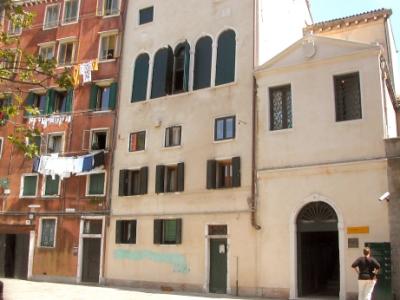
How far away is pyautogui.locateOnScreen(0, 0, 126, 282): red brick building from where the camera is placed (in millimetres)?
23797

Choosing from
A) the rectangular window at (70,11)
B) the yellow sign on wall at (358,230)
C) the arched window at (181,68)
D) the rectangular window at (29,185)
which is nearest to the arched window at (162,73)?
the arched window at (181,68)

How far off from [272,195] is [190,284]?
194 inches

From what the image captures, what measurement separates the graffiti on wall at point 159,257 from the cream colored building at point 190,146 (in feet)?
0.14

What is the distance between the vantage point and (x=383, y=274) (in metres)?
15.3

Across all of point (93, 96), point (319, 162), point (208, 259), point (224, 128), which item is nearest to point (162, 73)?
point (93, 96)

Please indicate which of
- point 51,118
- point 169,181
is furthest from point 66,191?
point 169,181

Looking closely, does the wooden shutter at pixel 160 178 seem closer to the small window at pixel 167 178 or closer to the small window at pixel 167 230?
the small window at pixel 167 178

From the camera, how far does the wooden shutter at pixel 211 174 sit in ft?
66.8

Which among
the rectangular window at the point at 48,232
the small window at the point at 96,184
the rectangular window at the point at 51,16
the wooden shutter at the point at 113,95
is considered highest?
the rectangular window at the point at 51,16

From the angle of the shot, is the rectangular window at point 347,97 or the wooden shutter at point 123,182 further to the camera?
the wooden shutter at point 123,182

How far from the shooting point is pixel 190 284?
65.7 ft

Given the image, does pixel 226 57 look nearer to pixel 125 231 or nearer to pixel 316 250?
pixel 316 250

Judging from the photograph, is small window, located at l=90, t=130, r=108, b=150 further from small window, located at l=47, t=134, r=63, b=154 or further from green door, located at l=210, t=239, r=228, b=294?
green door, located at l=210, t=239, r=228, b=294

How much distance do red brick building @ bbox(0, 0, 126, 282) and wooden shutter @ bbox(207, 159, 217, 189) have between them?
553 centimetres
